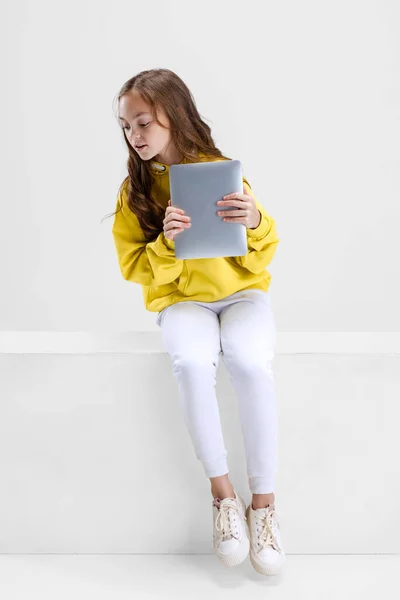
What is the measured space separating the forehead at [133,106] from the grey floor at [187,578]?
794 mm

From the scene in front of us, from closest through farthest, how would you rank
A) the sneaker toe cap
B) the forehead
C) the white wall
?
the sneaker toe cap < the forehead < the white wall

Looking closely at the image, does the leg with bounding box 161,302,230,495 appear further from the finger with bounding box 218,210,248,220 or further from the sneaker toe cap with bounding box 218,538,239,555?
the finger with bounding box 218,210,248,220

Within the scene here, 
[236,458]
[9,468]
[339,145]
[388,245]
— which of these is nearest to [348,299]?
[388,245]

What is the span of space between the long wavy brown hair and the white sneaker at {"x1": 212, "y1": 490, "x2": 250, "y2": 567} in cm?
51

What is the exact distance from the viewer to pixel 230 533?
125 centimetres

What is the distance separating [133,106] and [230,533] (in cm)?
74

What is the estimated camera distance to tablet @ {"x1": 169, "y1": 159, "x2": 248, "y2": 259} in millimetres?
1274

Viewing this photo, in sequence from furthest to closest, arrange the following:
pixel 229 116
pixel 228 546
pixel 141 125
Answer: pixel 229 116
pixel 141 125
pixel 228 546

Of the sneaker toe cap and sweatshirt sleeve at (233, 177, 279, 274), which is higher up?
sweatshirt sleeve at (233, 177, 279, 274)

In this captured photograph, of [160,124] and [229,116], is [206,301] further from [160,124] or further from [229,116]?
[229,116]

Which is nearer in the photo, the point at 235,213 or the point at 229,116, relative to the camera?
the point at 235,213

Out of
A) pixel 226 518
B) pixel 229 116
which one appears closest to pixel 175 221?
pixel 226 518

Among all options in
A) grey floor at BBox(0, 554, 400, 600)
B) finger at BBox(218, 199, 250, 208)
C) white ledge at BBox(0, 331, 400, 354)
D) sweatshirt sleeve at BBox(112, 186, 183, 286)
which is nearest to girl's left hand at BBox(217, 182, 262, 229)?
finger at BBox(218, 199, 250, 208)

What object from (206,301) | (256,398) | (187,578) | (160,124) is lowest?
(187,578)
